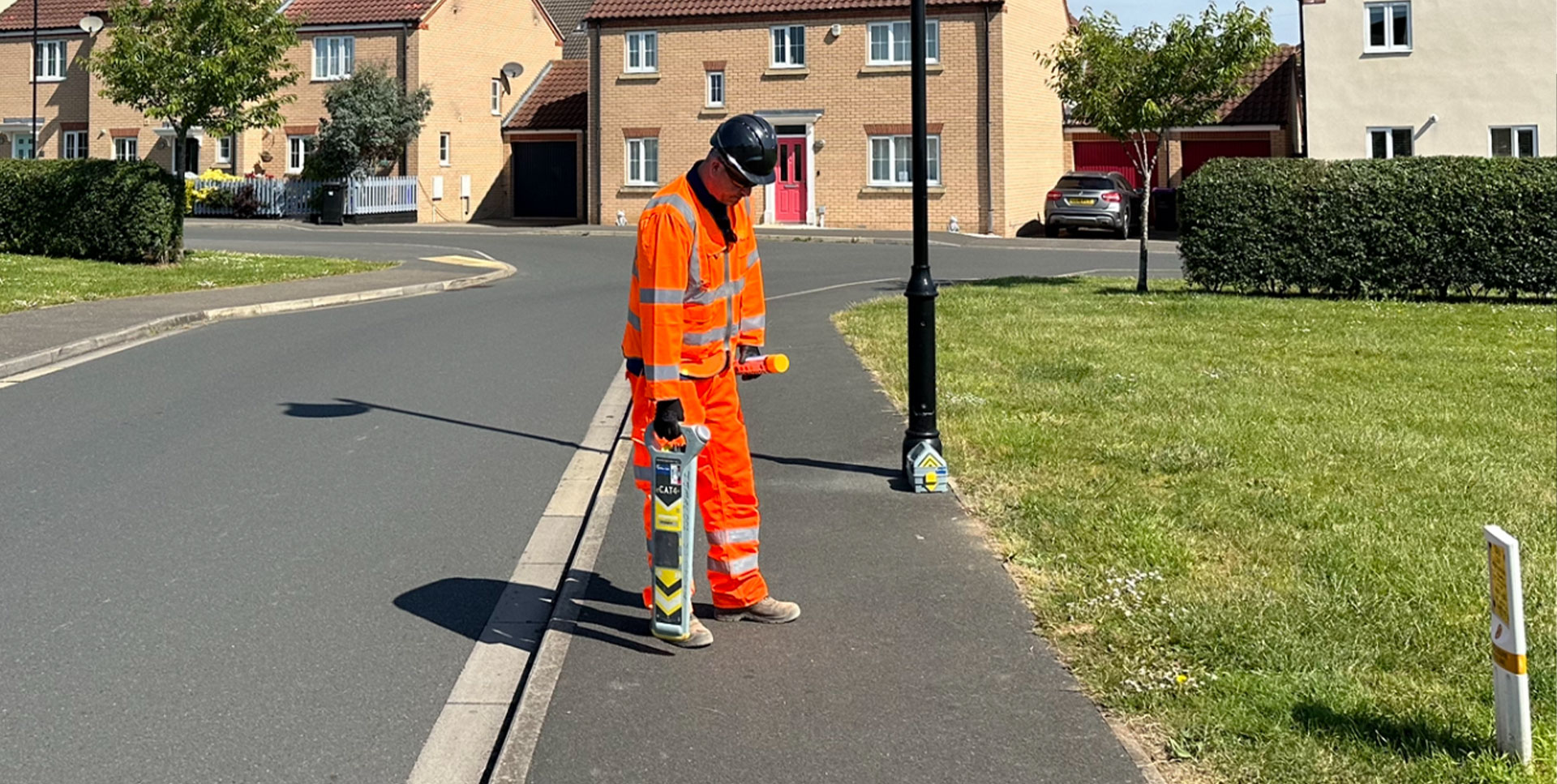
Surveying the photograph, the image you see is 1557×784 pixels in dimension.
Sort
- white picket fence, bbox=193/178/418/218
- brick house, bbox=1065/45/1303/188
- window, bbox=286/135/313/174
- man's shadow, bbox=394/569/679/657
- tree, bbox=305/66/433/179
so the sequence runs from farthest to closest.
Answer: window, bbox=286/135/313/174 → white picket fence, bbox=193/178/418/218 → tree, bbox=305/66/433/179 → brick house, bbox=1065/45/1303/188 → man's shadow, bbox=394/569/679/657

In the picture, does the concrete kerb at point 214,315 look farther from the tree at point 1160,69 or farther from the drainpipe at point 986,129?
the drainpipe at point 986,129

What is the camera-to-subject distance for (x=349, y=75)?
4525 cm

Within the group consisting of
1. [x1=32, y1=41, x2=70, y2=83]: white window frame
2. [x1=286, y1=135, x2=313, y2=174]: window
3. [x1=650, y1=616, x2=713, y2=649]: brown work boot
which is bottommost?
[x1=650, y1=616, x2=713, y2=649]: brown work boot

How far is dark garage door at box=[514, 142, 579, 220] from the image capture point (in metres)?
45.3

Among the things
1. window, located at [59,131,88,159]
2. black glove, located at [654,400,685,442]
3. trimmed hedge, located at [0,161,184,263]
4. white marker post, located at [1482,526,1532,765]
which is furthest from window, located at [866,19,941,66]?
white marker post, located at [1482,526,1532,765]

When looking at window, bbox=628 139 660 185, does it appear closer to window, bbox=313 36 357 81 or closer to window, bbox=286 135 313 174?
window, bbox=313 36 357 81

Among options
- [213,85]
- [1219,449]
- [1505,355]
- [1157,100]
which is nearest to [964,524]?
[1219,449]

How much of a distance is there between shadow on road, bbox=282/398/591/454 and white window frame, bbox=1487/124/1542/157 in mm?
29357

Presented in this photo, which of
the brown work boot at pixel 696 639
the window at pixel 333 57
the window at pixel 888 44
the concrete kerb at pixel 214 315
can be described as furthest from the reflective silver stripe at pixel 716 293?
the window at pixel 333 57

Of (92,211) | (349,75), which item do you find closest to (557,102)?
(349,75)

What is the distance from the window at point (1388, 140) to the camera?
3503 cm

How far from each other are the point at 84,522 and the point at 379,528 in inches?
55.1

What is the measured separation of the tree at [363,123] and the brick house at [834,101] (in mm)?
5558

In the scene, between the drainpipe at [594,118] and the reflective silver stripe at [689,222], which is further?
the drainpipe at [594,118]
